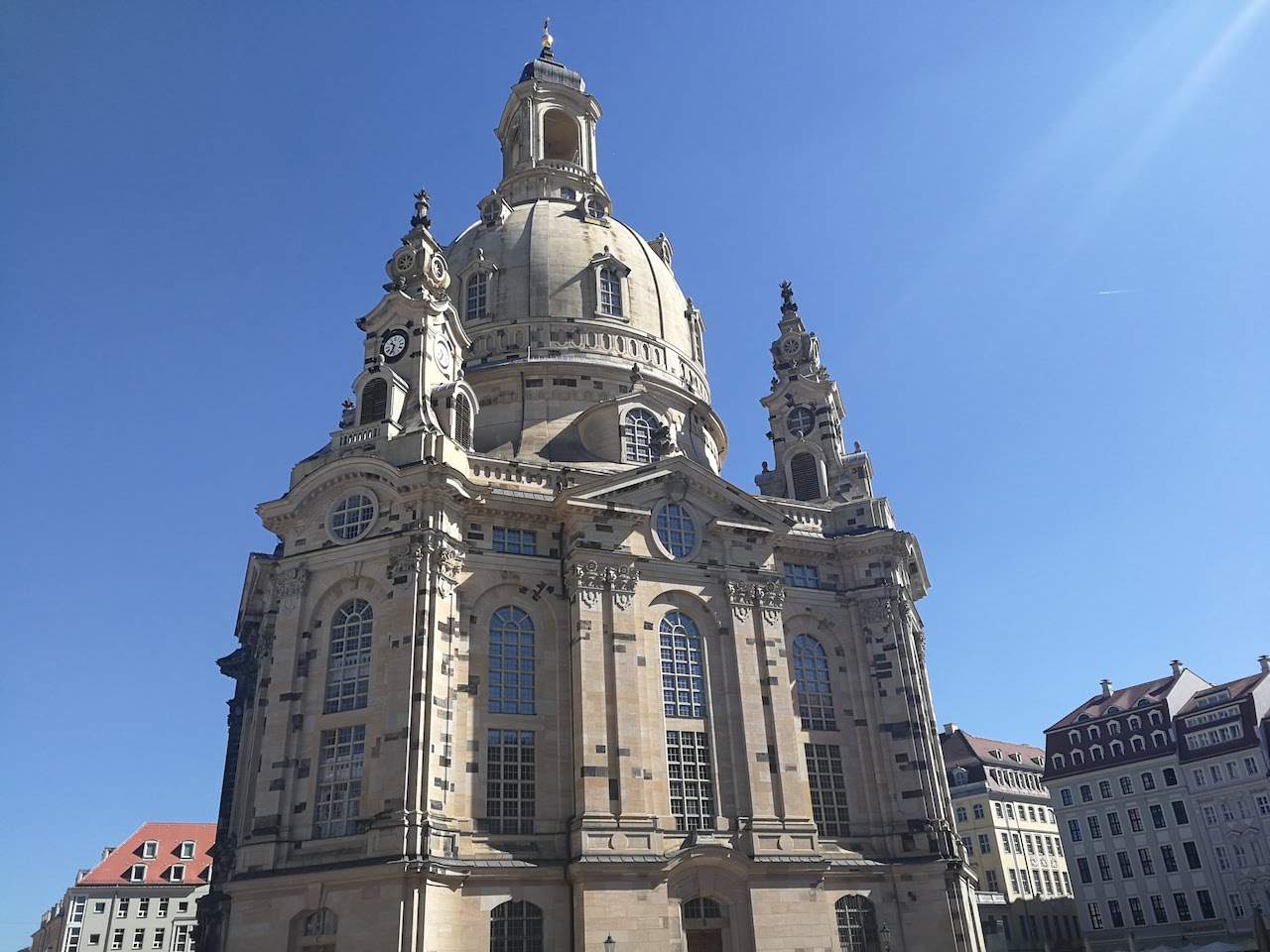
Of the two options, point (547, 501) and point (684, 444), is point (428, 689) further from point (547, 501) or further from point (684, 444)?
point (684, 444)

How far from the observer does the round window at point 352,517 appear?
143ft

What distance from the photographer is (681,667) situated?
45531mm

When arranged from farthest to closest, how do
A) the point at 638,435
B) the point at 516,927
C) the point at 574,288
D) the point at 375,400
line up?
1. the point at 574,288
2. the point at 638,435
3. the point at 375,400
4. the point at 516,927

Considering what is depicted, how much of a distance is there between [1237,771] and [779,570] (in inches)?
1772

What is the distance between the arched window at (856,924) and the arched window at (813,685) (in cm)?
779

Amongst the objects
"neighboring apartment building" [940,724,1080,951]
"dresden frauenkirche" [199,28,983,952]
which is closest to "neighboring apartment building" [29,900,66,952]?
"dresden frauenkirche" [199,28,983,952]

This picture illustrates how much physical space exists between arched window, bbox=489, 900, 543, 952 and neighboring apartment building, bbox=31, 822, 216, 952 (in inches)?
2213

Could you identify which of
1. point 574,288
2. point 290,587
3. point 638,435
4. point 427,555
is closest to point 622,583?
point 427,555

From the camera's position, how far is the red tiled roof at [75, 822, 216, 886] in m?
86.1

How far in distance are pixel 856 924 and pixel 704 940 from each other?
7934 millimetres

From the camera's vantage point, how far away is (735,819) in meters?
43.0

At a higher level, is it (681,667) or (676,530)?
(676,530)

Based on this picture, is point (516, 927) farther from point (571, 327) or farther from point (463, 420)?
point (571, 327)

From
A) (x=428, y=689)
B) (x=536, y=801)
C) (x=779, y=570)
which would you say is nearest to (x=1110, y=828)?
(x=779, y=570)
